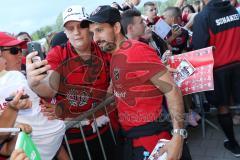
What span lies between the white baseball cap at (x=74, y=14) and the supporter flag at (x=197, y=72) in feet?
3.49

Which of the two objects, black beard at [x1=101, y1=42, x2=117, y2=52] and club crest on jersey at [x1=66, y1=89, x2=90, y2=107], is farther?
club crest on jersey at [x1=66, y1=89, x2=90, y2=107]

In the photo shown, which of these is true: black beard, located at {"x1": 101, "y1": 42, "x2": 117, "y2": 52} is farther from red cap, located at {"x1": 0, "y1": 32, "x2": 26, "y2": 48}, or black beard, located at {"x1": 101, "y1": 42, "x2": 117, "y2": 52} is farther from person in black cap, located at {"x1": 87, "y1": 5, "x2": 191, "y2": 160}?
red cap, located at {"x1": 0, "y1": 32, "x2": 26, "y2": 48}

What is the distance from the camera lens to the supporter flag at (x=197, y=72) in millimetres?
3184

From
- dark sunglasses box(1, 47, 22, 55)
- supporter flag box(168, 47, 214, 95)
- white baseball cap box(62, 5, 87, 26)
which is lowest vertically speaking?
supporter flag box(168, 47, 214, 95)

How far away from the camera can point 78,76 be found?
104 inches

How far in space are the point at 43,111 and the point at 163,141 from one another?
0.90 m

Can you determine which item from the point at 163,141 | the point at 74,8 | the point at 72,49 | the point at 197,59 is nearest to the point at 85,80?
the point at 72,49

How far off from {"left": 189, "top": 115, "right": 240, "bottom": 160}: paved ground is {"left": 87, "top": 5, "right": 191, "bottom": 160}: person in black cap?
1955mm

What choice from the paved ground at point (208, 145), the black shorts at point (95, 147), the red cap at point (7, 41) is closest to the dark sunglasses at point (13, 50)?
the red cap at point (7, 41)

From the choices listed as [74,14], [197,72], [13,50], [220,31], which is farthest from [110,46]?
[220,31]

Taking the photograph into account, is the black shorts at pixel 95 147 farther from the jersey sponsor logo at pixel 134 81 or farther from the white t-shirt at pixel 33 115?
the jersey sponsor logo at pixel 134 81

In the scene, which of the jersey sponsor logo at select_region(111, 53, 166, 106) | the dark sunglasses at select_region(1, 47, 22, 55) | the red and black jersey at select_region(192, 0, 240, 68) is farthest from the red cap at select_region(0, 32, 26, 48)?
the red and black jersey at select_region(192, 0, 240, 68)

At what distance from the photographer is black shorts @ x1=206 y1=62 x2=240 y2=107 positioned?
3977mm

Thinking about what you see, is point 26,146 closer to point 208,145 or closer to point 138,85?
point 138,85
